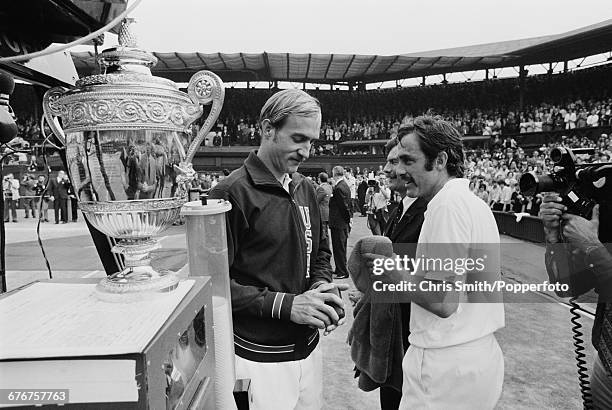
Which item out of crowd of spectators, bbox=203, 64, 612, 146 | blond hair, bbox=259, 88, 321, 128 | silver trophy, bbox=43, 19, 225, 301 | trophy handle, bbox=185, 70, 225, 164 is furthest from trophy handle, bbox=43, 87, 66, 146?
crowd of spectators, bbox=203, 64, 612, 146

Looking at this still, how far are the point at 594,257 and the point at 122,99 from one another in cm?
171

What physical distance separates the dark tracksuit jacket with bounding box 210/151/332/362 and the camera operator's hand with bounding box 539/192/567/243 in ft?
3.40

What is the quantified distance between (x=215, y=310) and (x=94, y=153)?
0.45 metres

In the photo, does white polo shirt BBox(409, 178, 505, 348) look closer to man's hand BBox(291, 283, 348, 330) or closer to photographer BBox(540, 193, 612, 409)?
photographer BBox(540, 193, 612, 409)

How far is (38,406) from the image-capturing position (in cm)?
58

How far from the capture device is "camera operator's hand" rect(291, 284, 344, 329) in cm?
121

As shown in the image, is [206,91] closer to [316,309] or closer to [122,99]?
[122,99]

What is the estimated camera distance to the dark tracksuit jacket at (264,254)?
4.38 ft

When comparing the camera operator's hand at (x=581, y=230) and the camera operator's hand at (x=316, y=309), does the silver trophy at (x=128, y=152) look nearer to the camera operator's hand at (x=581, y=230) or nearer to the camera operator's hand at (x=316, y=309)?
the camera operator's hand at (x=316, y=309)

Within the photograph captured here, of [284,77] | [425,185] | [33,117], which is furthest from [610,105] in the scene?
[33,117]

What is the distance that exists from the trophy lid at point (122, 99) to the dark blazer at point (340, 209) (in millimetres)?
5862

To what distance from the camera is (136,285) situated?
85 centimetres

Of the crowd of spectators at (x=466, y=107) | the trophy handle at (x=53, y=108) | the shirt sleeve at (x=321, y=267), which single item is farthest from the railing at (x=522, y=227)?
the crowd of spectators at (x=466, y=107)

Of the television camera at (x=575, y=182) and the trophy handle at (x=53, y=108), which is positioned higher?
the trophy handle at (x=53, y=108)
